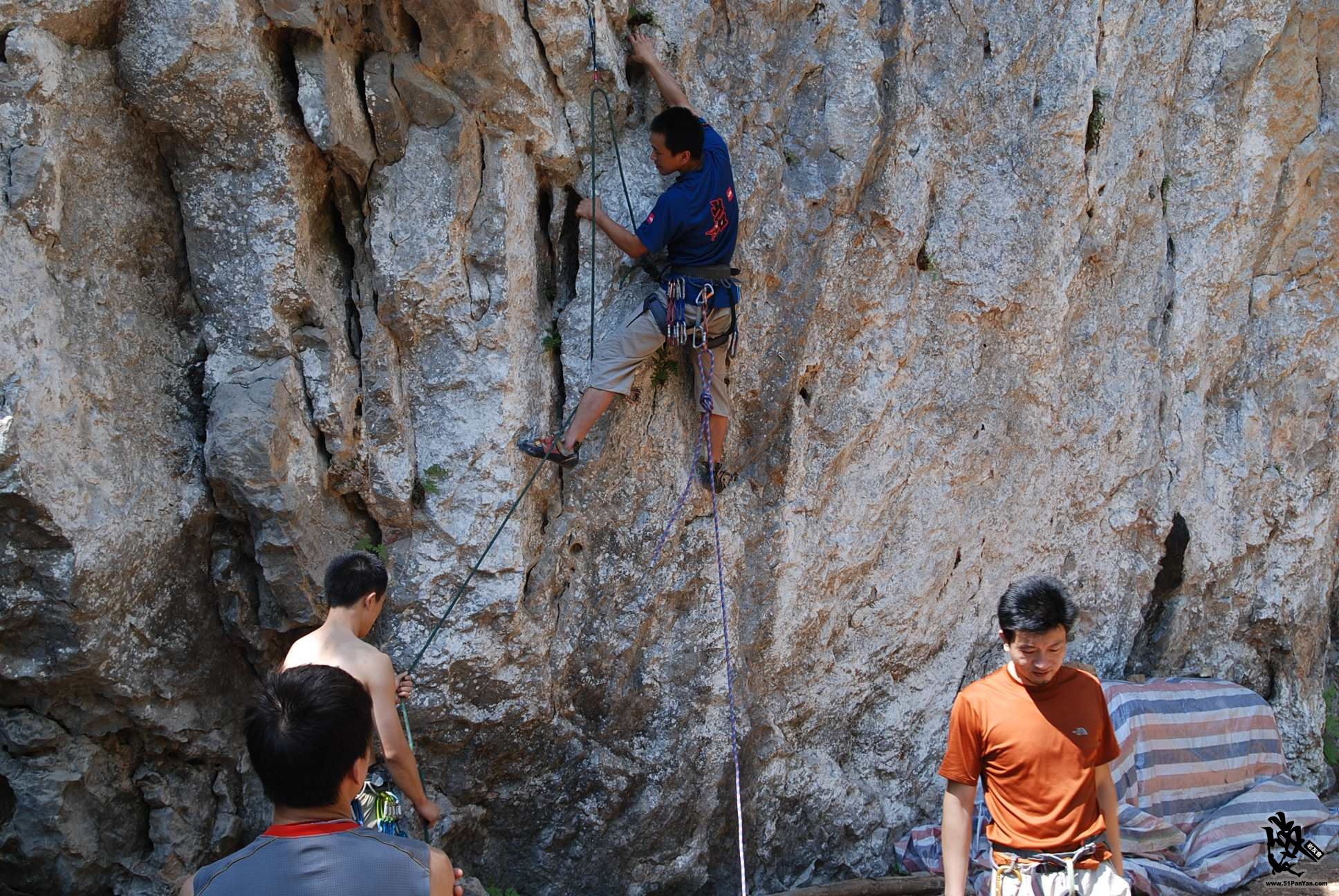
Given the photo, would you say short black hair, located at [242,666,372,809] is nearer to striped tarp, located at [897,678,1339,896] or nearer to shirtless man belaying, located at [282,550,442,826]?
shirtless man belaying, located at [282,550,442,826]

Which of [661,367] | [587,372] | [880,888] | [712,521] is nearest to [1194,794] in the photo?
[880,888]

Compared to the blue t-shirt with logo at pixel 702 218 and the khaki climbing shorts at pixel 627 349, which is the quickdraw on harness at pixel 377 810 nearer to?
the khaki climbing shorts at pixel 627 349

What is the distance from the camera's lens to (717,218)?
4527 millimetres

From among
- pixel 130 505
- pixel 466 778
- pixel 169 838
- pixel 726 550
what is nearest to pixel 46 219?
pixel 130 505

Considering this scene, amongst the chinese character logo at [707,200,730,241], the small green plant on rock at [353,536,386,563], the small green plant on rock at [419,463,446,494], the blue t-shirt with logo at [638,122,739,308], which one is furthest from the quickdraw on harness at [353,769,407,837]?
the chinese character logo at [707,200,730,241]

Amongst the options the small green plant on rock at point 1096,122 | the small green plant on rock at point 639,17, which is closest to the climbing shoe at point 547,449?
the small green plant on rock at point 639,17

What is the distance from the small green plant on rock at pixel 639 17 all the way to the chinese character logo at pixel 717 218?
0.97m

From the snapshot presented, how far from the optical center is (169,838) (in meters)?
3.89

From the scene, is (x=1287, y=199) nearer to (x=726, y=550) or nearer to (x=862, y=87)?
(x=862, y=87)

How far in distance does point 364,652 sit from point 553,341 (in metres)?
1.83

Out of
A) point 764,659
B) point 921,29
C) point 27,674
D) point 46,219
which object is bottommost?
point 764,659

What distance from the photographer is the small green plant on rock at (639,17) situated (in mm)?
4812

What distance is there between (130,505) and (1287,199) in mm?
6645

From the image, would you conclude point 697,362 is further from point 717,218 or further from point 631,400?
point 717,218
